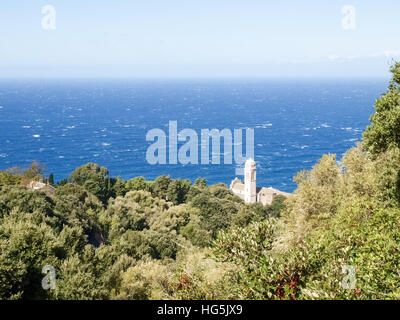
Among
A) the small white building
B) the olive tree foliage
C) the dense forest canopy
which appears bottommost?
the small white building

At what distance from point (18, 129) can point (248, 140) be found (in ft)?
288

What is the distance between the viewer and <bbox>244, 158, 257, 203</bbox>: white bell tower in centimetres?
7188

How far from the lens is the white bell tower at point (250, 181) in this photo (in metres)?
71.9

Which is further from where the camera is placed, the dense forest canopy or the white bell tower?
the white bell tower

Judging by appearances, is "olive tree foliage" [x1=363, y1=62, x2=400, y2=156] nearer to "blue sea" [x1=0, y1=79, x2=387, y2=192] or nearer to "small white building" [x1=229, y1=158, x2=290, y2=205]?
"small white building" [x1=229, y1=158, x2=290, y2=205]
